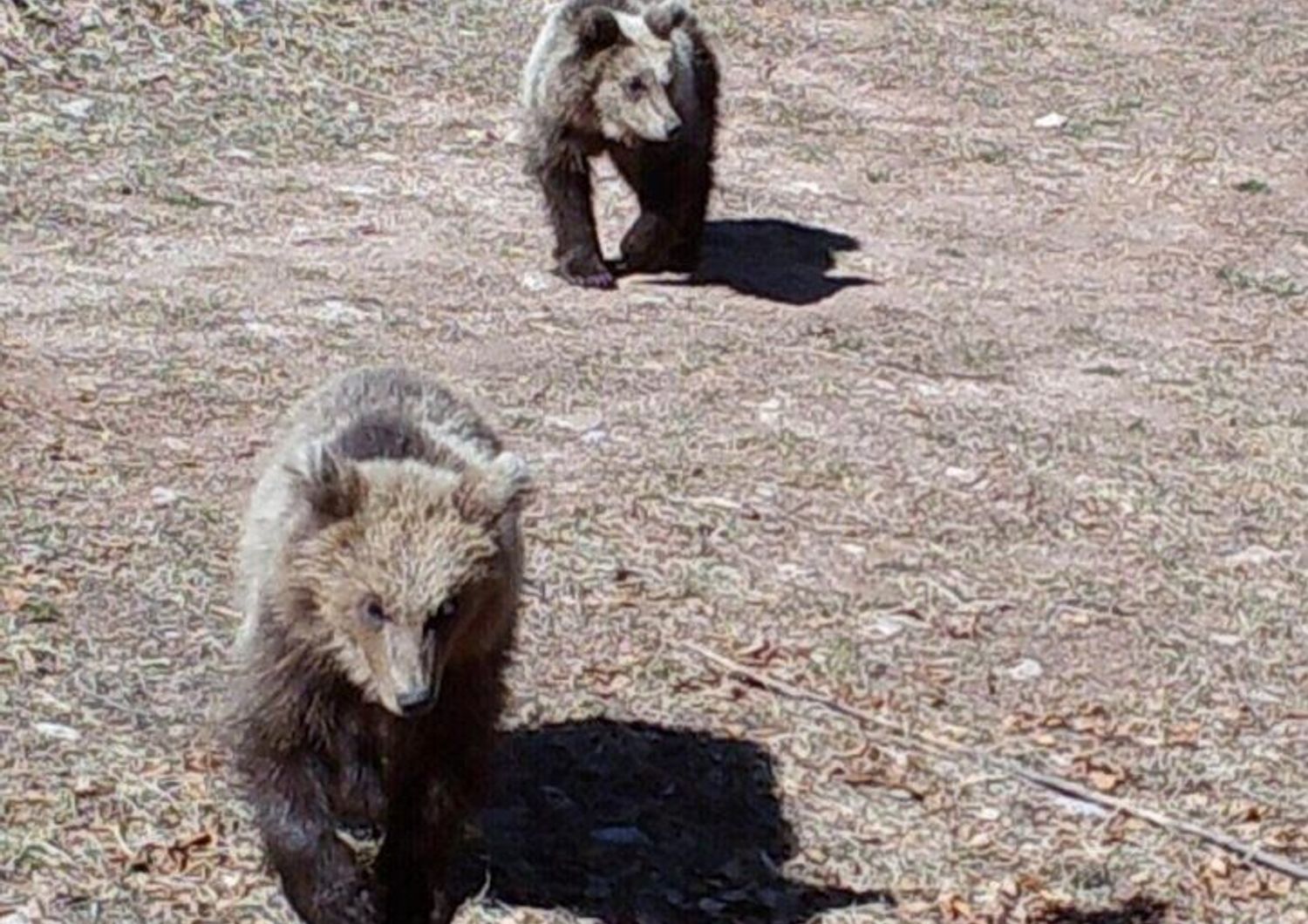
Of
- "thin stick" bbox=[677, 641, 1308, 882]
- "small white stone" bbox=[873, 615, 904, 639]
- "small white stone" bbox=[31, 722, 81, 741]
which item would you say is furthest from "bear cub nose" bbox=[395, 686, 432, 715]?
"small white stone" bbox=[873, 615, 904, 639]

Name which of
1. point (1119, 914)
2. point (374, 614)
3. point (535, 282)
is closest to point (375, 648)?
point (374, 614)

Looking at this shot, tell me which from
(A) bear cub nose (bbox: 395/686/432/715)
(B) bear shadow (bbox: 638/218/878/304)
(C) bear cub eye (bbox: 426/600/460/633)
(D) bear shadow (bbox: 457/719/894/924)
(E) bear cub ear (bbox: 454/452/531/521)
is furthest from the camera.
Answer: (B) bear shadow (bbox: 638/218/878/304)

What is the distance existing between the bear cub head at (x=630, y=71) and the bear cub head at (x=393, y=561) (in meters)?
5.18

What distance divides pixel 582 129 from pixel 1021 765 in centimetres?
446

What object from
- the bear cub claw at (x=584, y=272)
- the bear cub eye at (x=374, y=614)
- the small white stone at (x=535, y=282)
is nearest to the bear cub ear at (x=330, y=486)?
the bear cub eye at (x=374, y=614)

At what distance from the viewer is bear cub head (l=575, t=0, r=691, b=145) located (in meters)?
9.97

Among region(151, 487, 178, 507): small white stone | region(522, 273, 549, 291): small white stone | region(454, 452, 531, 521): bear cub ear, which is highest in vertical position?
region(454, 452, 531, 521): bear cub ear

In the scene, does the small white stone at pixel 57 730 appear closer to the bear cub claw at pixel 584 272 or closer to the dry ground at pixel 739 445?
the dry ground at pixel 739 445

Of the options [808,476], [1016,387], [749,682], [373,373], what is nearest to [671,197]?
[1016,387]

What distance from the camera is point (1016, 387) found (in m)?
8.97

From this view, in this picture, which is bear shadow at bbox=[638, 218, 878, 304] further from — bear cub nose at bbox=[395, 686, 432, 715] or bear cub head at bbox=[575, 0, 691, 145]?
bear cub nose at bbox=[395, 686, 432, 715]

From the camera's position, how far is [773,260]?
10.5 meters

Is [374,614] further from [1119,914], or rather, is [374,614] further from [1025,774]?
[1025,774]

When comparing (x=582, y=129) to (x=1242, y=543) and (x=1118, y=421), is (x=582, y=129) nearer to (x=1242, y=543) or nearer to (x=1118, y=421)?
(x=1118, y=421)
